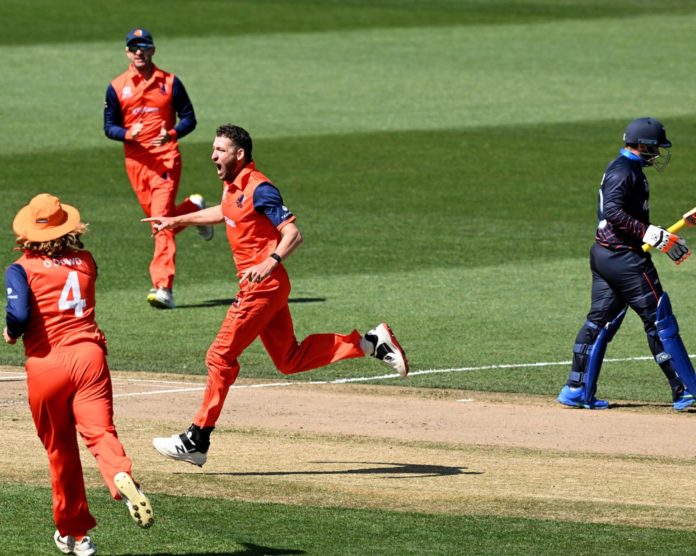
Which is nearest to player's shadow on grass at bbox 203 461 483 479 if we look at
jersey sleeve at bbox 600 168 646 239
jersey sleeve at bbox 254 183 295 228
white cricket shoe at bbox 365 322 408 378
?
white cricket shoe at bbox 365 322 408 378

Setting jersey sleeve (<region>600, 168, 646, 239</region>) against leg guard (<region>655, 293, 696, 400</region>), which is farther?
leg guard (<region>655, 293, 696, 400</region>)

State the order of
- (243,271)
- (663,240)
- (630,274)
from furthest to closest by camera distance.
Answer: (630,274) → (663,240) → (243,271)

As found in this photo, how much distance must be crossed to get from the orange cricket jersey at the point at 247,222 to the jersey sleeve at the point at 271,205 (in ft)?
0.16

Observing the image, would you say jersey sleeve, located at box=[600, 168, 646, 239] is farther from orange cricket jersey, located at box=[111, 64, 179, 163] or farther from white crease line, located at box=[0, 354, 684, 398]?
orange cricket jersey, located at box=[111, 64, 179, 163]

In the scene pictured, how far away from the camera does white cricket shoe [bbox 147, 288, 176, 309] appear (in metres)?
18.0

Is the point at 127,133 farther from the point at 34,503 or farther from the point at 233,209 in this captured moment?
the point at 34,503

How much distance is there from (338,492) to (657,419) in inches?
142

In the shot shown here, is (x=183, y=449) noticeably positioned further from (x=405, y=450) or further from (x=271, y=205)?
(x=405, y=450)

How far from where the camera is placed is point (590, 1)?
5450 centimetres

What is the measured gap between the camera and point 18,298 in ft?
30.0

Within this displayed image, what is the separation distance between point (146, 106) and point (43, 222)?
9.54m

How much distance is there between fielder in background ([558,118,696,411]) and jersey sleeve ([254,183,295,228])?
325cm

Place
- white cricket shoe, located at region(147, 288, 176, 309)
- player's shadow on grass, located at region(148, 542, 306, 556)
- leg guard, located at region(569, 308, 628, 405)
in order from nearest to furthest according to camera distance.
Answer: player's shadow on grass, located at region(148, 542, 306, 556)
leg guard, located at region(569, 308, 628, 405)
white cricket shoe, located at region(147, 288, 176, 309)

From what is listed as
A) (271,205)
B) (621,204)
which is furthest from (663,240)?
(271,205)
